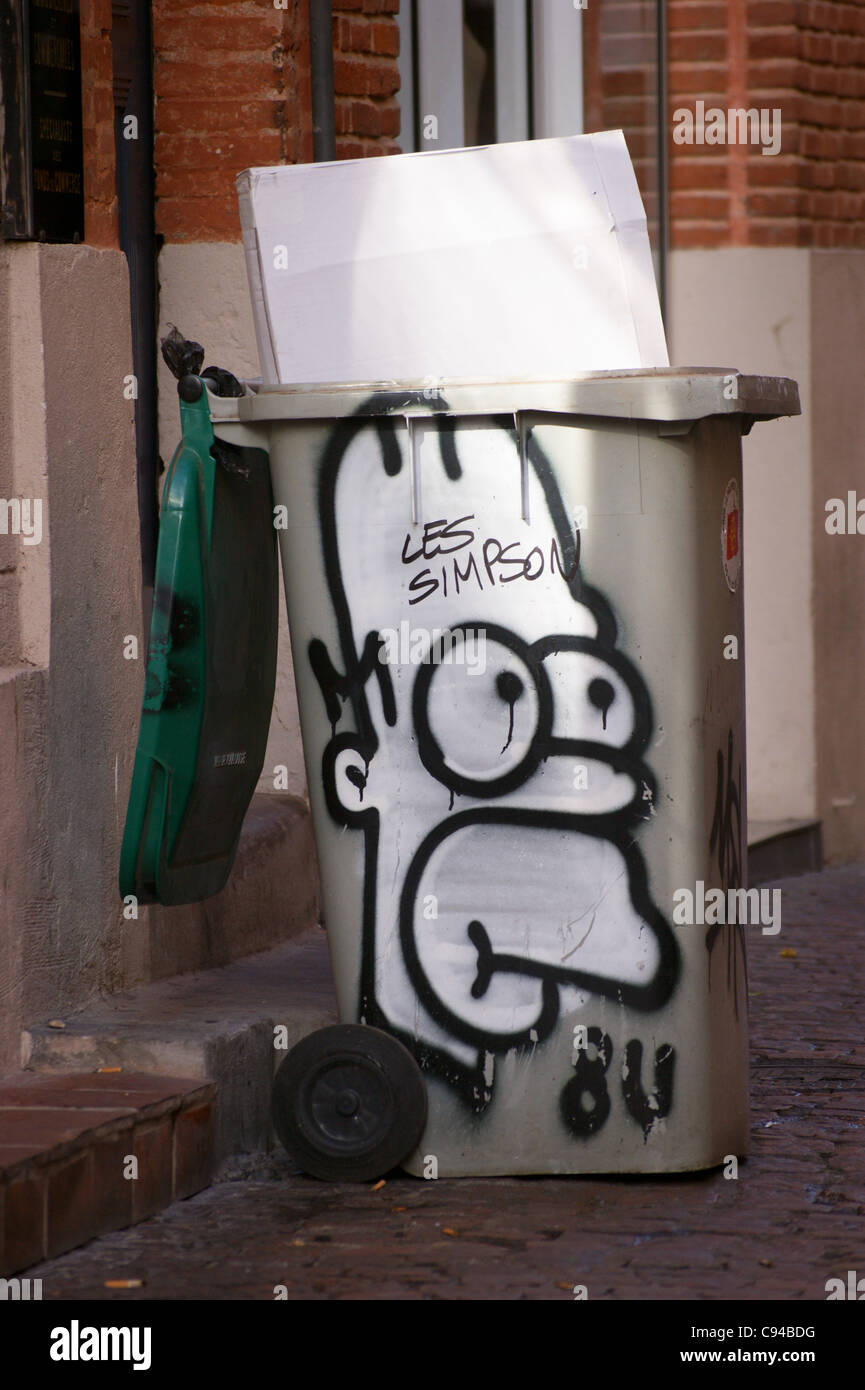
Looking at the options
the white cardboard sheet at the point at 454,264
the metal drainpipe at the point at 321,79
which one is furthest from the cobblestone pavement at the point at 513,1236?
the metal drainpipe at the point at 321,79

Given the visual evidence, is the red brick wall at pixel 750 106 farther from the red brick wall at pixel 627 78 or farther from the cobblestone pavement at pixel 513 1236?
the cobblestone pavement at pixel 513 1236

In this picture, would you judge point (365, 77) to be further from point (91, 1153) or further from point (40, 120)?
point (91, 1153)

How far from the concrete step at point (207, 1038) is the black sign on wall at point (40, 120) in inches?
67.4

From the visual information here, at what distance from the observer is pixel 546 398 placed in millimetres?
4004

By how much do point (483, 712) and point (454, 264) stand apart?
38.1 inches

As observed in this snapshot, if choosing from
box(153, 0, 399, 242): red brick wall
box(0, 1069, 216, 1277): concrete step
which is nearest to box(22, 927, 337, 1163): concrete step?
box(0, 1069, 216, 1277): concrete step

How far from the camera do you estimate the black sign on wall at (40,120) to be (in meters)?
4.43

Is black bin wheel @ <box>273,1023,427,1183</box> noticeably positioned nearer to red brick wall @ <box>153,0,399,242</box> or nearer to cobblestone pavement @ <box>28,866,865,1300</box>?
cobblestone pavement @ <box>28,866,865,1300</box>

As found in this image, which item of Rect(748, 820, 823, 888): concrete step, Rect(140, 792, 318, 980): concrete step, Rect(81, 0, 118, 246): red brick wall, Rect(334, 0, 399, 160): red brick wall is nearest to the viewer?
Rect(81, 0, 118, 246): red brick wall

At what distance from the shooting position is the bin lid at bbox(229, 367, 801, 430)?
394cm

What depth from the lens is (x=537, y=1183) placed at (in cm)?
415

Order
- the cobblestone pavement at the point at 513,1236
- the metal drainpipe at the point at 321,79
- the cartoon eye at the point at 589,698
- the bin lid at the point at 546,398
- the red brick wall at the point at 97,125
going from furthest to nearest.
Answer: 1. the metal drainpipe at the point at 321,79
2. the red brick wall at the point at 97,125
3. the cartoon eye at the point at 589,698
4. the bin lid at the point at 546,398
5. the cobblestone pavement at the point at 513,1236

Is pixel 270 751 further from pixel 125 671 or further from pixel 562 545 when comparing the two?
pixel 562 545

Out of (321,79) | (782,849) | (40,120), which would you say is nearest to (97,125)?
(40,120)
